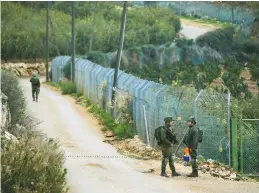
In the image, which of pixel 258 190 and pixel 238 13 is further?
pixel 238 13

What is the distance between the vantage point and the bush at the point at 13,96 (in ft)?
51.7

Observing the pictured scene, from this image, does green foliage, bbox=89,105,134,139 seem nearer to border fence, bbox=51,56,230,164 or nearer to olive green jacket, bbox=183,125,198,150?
border fence, bbox=51,56,230,164

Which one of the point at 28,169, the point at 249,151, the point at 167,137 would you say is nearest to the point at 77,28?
the point at 249,151

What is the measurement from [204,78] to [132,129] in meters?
16.5

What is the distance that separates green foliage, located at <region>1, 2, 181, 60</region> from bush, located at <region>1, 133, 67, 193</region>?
44.3 m

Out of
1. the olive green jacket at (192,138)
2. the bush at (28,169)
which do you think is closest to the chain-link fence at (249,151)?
the olive green jacket at (192,138)

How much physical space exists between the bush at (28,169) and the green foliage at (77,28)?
4433cm

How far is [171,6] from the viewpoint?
99.0 metres

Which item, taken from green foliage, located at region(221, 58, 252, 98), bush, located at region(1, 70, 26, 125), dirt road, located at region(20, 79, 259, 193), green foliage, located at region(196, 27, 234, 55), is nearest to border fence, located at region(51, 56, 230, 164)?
dirt road, located at region(20, 79, 259, 193)

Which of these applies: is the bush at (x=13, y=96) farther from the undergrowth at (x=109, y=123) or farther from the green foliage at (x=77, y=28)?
the green foliage at (x=77, y=28)

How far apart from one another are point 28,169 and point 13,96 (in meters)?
5.15

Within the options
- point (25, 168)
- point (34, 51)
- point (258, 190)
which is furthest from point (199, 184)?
point (34, 51)

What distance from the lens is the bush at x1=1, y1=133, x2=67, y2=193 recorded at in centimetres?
1123

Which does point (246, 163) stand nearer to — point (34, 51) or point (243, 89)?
point (243, 89)
